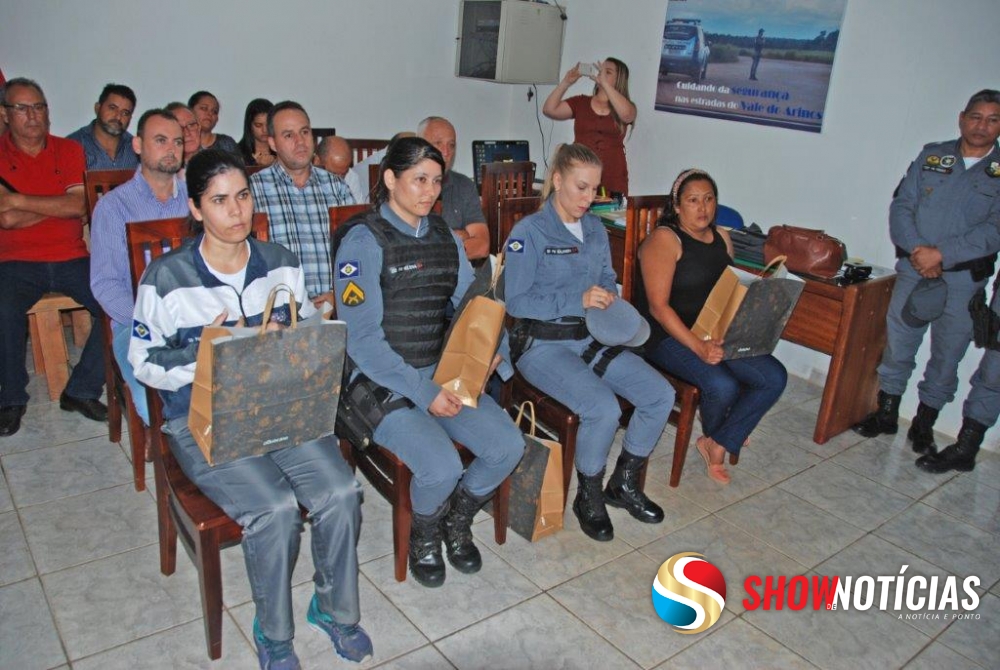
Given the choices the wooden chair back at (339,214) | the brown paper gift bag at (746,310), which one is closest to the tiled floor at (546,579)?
the brown paper gift bag at (746,310)

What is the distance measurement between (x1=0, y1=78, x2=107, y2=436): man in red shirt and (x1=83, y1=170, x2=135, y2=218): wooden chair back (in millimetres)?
361

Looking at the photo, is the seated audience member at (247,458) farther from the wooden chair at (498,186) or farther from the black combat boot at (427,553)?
the wooden chair at (498,186)

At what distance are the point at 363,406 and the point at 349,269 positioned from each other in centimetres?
38

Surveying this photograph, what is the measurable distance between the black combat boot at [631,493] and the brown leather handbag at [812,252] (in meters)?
1.24

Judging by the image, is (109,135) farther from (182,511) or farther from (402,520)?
(402,520)

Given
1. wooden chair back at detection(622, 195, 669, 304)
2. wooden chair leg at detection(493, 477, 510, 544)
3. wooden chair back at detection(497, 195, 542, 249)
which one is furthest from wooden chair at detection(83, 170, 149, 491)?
wooden chair back at detection(622, 195, 669, 304)

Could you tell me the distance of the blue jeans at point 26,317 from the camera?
9.72 ft

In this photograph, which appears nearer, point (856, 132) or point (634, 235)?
point (634, 235)

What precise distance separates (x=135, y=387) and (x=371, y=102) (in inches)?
134

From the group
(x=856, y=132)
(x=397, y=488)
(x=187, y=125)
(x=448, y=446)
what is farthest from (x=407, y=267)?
(x=856, y=132)

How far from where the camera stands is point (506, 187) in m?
3.47

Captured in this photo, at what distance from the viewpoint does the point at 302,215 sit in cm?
263

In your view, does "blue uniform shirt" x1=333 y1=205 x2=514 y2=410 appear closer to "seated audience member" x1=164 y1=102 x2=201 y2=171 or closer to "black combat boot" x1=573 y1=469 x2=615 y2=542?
"black combat boot" x1=573 y1=469 x2=615 y2=542

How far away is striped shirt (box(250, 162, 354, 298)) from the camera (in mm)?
2570
